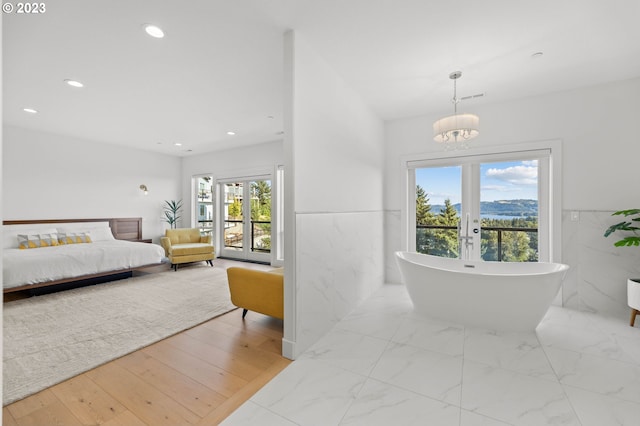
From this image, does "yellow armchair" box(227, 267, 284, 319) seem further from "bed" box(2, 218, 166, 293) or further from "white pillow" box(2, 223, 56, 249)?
"white pillow" box(2, 223, 56, 249)

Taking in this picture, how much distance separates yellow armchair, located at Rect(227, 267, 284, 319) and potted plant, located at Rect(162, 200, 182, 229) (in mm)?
4733

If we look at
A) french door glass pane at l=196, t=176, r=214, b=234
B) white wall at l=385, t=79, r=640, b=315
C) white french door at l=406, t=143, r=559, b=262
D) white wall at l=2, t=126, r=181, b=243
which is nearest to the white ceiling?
white wall at l=385, t=79, r=640, b=315

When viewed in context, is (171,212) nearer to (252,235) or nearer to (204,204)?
(204,204)

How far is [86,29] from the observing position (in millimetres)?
2357

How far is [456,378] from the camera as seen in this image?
208cm

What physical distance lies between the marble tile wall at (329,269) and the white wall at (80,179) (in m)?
5.42

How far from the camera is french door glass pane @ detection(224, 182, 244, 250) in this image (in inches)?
265

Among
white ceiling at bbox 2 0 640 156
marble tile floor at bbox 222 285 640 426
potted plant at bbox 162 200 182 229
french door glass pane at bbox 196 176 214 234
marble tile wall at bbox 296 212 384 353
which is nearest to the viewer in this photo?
marble tile floor at bbox 222 285 640 426

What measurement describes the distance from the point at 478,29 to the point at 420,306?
8.71 feet

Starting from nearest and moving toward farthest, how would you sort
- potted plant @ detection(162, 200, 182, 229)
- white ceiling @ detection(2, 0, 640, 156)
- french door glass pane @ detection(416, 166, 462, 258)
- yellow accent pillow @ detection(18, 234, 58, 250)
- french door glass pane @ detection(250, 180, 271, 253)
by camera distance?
1. white ceiling @ detection(2, 0, 640, 156)
2. french door glass pane @ detection(416, 166, 462, 258)
3. yellow accent pillow @ detection(18, 234, 58, 250)
4. french door glass pane @ detection(250, 180, 271, 253)
5. potted plant @ detection(162, 200, 182, 229)

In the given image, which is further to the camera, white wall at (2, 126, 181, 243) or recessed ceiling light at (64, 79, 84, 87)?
white wall at (2, 126, 181, 243)

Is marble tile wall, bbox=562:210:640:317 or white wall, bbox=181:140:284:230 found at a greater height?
white wall, bbox=181:140:284:230

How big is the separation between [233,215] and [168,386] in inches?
199

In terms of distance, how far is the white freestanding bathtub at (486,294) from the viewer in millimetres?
2625
